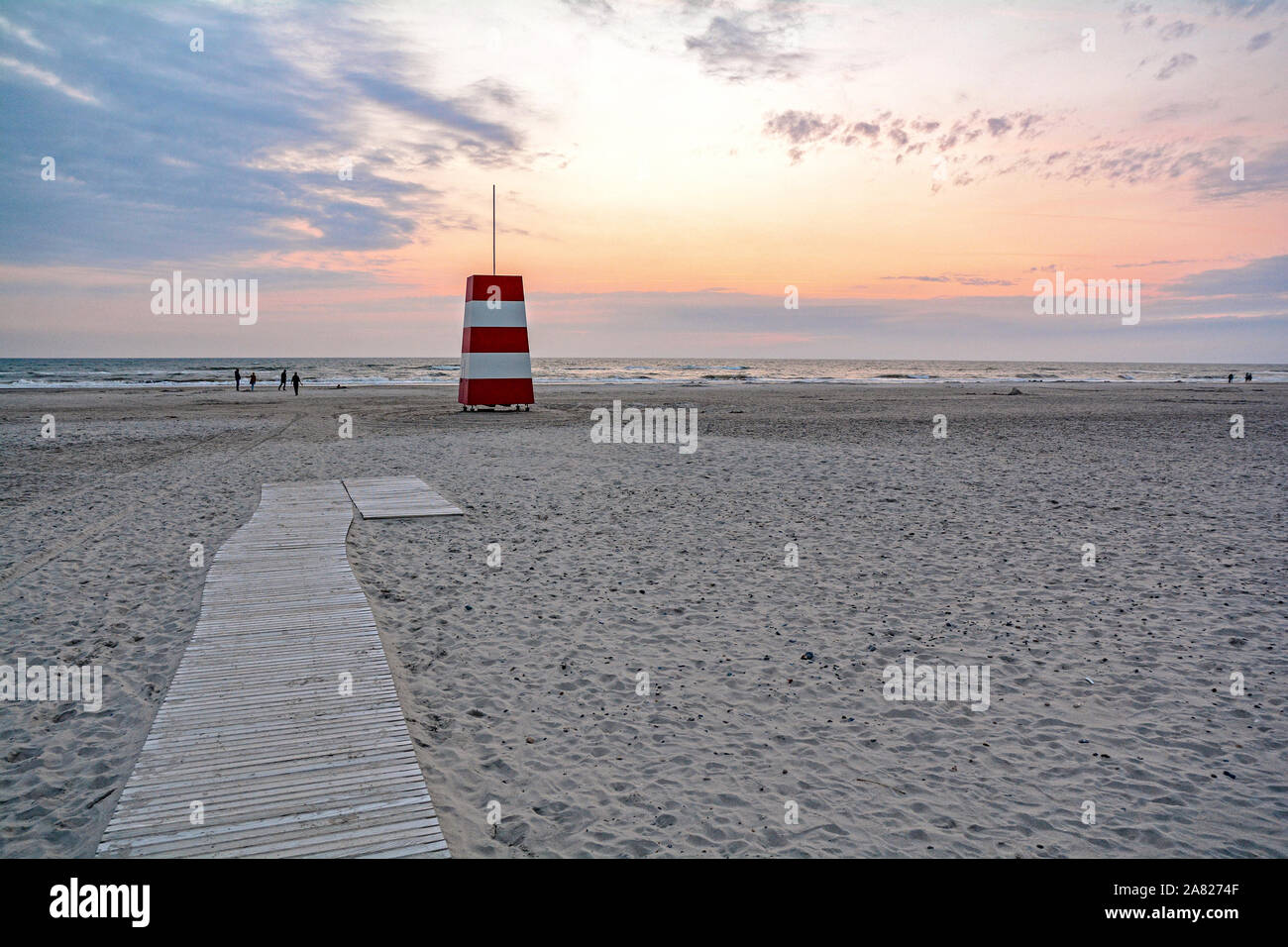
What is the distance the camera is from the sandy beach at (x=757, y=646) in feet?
13.9

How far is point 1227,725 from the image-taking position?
5.14m

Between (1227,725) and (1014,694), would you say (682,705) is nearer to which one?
(1014,694)

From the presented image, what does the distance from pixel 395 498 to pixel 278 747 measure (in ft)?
26.6

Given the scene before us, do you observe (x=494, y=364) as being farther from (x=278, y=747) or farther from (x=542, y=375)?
(x=542, y=375)

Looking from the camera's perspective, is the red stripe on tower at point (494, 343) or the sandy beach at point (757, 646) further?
the red stripe on tower at point (494, 343)

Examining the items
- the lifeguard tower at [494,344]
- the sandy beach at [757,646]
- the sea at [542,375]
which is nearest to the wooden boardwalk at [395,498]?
the sandy beach at [757,646]

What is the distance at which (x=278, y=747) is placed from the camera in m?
4.57

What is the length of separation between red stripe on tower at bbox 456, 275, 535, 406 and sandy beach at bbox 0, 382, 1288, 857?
11.6 meters

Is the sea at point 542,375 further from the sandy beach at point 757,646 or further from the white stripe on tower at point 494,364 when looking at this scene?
the sandy beach at point 757,646

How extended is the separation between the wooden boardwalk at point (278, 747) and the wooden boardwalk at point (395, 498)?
386cm

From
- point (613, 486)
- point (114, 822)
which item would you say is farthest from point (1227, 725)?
point (613, 486)

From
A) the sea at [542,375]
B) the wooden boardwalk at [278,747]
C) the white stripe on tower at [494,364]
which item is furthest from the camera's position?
the sea at [542,375]

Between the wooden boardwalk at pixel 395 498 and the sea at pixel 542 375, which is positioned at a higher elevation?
the sea at pixel 542 375
